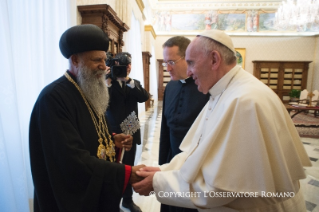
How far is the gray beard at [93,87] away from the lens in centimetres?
146

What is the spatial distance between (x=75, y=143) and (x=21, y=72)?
4.68ft

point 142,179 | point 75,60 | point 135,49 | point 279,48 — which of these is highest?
point 279,48

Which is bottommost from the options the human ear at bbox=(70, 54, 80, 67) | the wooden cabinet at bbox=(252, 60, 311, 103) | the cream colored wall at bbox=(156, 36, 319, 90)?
the wooden cabinet at bbox=(252, 60, 311, 103)

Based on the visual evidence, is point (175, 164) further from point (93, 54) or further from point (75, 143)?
point (93, 54)

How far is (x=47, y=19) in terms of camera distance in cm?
257

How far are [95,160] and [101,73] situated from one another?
62cm

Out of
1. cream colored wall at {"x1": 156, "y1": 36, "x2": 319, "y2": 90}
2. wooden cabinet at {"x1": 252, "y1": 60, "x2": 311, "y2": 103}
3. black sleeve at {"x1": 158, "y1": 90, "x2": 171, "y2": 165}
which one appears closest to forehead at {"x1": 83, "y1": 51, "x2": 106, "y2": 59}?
black sleeve at {"x1": 158, "y1": 90, "x2": 171, "y2": 165}

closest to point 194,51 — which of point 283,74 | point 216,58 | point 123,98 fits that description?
point 216,58

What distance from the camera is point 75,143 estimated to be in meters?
1.21

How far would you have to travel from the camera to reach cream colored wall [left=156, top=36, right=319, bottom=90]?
50.8ft

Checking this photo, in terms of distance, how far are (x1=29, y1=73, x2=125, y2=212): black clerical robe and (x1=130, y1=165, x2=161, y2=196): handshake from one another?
0.26 ft

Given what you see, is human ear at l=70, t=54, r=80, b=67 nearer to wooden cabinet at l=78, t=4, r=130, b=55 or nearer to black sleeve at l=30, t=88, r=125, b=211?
black sleeve at l=30, t=88, r=125, b=211

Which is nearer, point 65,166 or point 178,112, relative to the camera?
point 65,166

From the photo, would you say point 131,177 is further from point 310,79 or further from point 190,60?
point 310,79
